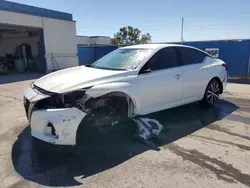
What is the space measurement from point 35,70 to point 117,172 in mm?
15152

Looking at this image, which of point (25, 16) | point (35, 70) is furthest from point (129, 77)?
point (35, 70)

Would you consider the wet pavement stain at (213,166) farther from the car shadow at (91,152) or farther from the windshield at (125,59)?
the windshield at (125,59)

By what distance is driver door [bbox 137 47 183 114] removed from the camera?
13.2ft

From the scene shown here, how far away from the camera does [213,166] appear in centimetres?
296

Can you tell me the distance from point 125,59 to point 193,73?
162 centimetres

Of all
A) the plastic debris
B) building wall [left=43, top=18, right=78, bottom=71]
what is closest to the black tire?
the plastic debris

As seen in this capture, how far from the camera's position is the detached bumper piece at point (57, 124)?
3066 millimetres

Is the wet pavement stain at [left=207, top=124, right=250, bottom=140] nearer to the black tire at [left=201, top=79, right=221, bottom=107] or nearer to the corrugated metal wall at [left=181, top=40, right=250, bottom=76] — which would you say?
the black tire at [left=201, top=79, right=221, bottom=107]

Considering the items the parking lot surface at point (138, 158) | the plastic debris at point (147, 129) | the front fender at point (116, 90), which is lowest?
the parking lot surface at point (138, 158)

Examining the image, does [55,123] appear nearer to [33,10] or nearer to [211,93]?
[211,93]

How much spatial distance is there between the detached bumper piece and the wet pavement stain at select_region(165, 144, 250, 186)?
5.07ft

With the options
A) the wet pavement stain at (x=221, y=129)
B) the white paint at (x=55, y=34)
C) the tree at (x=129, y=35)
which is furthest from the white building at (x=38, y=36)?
the tree at (x=129, y=35)

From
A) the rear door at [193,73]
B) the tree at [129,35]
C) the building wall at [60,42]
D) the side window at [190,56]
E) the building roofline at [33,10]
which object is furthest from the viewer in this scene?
the tree at [129,35]

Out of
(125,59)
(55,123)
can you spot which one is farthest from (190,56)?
(55,123)
